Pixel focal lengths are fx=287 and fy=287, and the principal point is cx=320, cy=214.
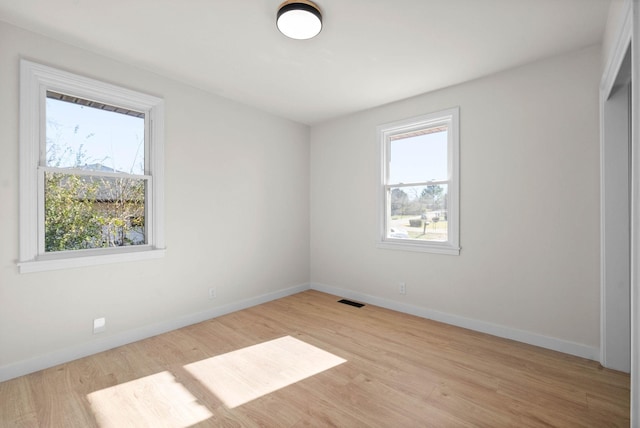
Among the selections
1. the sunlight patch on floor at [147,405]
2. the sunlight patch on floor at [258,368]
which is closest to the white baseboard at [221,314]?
the sunlight patch on floor at [147,405]

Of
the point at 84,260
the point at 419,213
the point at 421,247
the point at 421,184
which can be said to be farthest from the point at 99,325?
the point at 421,184

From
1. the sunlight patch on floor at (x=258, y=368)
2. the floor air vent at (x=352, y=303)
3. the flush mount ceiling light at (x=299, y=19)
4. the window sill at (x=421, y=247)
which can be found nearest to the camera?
the flush mount ceiling light at (x=299, y=19)

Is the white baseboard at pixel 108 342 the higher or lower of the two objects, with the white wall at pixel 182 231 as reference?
lower

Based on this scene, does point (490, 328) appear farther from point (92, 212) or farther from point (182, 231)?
point (92, 212)

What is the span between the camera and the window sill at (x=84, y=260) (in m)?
2.35

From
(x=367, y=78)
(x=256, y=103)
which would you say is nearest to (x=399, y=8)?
(x=367, y=78)

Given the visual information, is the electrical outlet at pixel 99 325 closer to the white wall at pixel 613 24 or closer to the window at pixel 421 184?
the window at pixel 421 184

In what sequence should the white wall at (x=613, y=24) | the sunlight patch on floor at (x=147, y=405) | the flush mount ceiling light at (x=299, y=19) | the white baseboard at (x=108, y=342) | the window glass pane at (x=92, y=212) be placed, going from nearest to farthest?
the white wall at (x=613, y=24) < the sunlight patch on floor at (x=147, y=405) < the flush mount ceiling light at (x=299, y=19) < the white baseboard at (x=108, y=342) < the window glass pane at (x=92, y=212)

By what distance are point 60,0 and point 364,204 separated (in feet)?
11.6

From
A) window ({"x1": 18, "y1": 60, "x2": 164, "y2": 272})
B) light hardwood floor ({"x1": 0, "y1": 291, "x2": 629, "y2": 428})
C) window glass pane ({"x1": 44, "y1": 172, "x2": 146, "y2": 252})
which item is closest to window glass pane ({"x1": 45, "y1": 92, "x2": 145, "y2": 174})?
window ({"x1": 18, "y1": 60, "x2": 164, "y2": 272})

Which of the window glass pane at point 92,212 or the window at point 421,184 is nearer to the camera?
the window glass pane at point 92,212

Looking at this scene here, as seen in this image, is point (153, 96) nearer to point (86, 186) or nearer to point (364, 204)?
point (86, 186)

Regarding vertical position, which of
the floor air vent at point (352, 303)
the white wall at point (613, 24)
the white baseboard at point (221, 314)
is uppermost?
the white wall at point (613, 24)

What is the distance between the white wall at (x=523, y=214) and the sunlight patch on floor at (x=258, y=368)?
1624 millimetres
